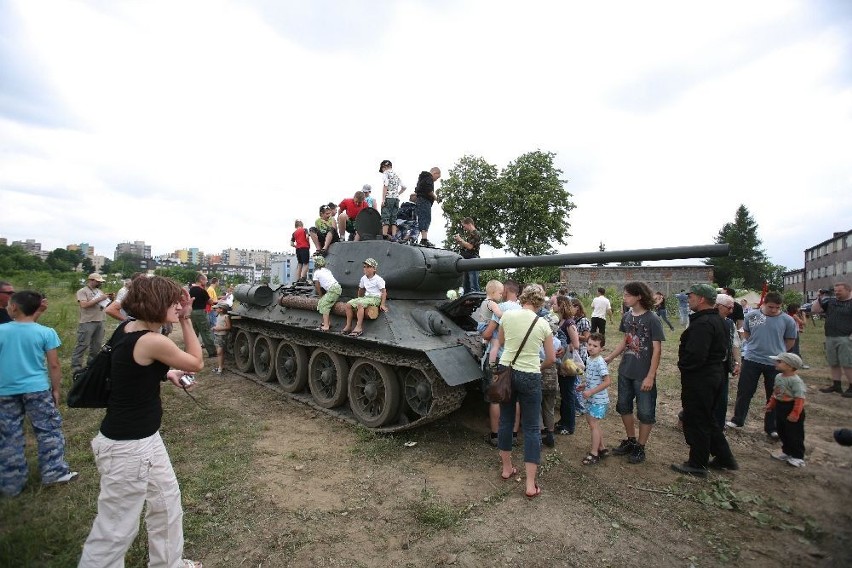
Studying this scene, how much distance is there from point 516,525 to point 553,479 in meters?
1.05

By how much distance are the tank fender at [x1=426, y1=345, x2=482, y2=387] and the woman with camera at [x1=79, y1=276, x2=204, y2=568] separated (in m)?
3.07

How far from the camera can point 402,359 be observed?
5.82 m

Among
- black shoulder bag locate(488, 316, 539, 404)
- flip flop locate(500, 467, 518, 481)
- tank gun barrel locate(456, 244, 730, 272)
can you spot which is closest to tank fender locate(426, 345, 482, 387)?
black shoulder bag locate(488, 316, 539, 404)

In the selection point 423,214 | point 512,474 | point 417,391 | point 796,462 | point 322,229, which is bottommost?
point 512,474

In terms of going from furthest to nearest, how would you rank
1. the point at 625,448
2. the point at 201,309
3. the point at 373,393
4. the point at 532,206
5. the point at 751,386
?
the point at 532,206 < the point at 201,309 < the point at 373,393 < the point at 751,386 < the point at 625,448

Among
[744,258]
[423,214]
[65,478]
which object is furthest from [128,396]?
[744,258]

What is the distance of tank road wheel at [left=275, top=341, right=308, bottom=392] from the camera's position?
7785mm

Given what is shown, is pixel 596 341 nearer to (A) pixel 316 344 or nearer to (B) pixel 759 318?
(B) pixel 759 318

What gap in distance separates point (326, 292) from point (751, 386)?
252 inches

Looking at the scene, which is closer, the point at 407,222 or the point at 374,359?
the point at 374,359

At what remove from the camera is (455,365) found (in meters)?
5.47

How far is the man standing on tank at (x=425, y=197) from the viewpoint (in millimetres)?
8477

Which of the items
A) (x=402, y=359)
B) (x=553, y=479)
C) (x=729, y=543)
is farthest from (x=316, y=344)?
(x=729, y=543)

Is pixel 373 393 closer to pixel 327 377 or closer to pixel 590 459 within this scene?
pixel 327 377
